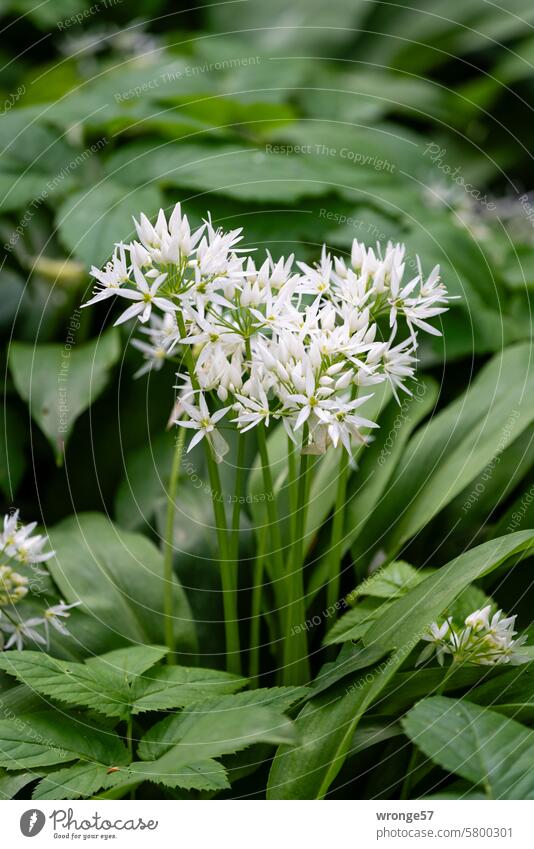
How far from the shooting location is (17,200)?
1.17m

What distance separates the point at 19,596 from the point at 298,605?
27 cm

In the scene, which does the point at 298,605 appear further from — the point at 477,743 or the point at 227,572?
the point at 477,743


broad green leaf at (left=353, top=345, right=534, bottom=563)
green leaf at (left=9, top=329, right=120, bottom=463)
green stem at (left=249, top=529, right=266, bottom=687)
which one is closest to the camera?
green stem at (left=249, top=529, right=266, bottom=687)

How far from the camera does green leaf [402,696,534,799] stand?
628 mm

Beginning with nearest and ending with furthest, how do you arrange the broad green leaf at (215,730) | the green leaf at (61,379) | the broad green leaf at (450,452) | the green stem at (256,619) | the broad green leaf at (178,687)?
the broad green leaf at (215,730)
the broad green leaf at (178,687)
the green stem at (256,619)
the broad green leaf at (450,452)
the green leaf at (61,379)

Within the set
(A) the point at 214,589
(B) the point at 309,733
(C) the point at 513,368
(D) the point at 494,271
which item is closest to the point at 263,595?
(A) the point at 214,589

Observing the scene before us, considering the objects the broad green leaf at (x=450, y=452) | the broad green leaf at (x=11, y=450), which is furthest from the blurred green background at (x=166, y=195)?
the broad green leaf at (x=450, y=452)

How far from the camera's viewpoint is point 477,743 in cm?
64

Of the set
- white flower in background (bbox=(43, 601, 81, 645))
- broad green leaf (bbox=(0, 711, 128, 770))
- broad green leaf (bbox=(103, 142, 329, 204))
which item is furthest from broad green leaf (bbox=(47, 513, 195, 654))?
broad green leaf (bbox=(103, 142, 329, 204))

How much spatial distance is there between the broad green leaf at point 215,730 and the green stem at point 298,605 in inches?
3.8

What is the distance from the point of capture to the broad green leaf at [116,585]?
33.5 inches

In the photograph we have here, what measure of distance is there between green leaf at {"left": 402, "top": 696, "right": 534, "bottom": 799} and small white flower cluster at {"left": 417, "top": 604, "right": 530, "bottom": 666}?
5 cm

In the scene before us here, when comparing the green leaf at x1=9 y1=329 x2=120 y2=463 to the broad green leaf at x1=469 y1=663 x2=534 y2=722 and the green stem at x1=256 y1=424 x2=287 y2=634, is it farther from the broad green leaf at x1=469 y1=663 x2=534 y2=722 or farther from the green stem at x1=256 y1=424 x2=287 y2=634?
the broad green leaf at x1=469 y1=663 x2=534 y2=722

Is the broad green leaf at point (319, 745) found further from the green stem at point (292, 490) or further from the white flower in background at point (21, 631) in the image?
the white flower in background at point (21, 631)
